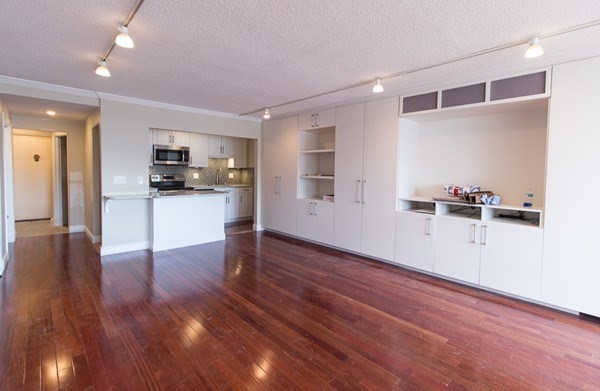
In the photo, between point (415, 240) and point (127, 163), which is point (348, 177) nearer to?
point (415, 240)

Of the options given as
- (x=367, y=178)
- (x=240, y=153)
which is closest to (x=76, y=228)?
(x=240, y=153)

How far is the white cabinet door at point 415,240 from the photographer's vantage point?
3.83m

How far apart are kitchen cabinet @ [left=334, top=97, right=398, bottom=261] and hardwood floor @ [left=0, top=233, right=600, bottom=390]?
677mm

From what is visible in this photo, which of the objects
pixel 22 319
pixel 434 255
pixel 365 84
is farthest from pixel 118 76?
pixel 434 255

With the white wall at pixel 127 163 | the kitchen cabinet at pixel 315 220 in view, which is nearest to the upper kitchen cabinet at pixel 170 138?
the white wall at pixel 127 163

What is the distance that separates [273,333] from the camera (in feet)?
7.98

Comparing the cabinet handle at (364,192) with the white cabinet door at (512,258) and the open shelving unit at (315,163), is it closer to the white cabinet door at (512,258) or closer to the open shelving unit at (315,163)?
the open shelving unit at (315,163)

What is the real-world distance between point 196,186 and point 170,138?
1.30 metres

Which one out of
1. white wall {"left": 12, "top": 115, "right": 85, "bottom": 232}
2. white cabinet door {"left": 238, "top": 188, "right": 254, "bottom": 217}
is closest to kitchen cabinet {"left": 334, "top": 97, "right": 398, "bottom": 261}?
white cabinet door {"left": 238, "top": 188, "right": 254, "bottom": 217}

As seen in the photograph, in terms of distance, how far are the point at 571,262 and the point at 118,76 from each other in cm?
524

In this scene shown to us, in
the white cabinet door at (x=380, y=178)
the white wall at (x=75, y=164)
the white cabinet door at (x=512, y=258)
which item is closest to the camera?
the white cabinet door at (x=512, y=258)

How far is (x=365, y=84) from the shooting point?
12.4 feet

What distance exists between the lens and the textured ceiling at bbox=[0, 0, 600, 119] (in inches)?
81.4

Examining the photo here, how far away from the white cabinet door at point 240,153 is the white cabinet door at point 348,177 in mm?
3616
